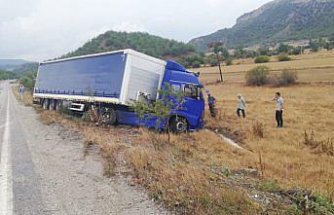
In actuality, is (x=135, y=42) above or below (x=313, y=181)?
above

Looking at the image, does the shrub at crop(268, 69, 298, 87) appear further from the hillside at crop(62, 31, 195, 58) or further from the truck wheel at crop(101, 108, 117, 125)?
the hillside at crop(62, 31, 195, 58)

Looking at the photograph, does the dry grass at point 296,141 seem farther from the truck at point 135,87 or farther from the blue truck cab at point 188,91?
the truck at point 135,87

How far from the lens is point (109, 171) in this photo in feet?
24.9

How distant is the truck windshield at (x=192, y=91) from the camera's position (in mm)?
17031

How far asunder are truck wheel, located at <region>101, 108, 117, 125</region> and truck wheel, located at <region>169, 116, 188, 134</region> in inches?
93.3

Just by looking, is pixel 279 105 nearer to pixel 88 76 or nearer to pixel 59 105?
pixel 88 76

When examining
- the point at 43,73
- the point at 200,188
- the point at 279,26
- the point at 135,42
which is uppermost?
the point at 279,26

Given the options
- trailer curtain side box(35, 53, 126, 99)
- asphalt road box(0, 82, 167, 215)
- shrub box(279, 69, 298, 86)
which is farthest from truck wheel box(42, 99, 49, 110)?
shrub box(279, 69, 298, 86)

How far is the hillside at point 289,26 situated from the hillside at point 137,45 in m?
31.4

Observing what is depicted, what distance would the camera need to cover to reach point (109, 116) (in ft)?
56.9

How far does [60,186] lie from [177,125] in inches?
396

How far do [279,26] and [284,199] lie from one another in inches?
5536

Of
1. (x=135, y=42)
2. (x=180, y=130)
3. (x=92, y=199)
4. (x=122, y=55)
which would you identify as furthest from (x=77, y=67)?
(x=135, y=42)

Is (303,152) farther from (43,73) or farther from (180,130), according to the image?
(43,73)
